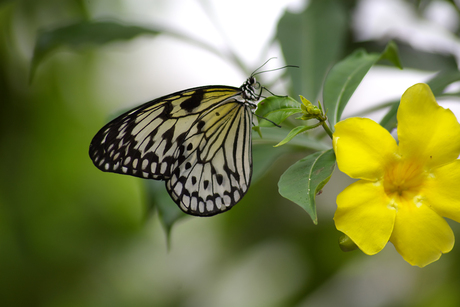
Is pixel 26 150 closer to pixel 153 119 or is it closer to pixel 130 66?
pixel 130 66

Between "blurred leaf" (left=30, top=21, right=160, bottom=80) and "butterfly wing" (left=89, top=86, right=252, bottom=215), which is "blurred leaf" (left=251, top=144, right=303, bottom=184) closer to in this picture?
"butterfly wing" (left=89, top=86, right=252, bottom=215)

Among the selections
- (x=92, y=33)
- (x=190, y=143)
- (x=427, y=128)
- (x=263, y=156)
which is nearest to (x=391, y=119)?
(x=427, y=128)

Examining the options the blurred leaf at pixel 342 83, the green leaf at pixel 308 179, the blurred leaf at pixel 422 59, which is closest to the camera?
the green leaf at pixel 308 179


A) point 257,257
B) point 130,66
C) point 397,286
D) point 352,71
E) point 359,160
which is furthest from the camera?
point 130,66

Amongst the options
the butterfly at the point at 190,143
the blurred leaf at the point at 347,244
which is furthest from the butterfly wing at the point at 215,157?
the blurred leaf at the point at 347,244

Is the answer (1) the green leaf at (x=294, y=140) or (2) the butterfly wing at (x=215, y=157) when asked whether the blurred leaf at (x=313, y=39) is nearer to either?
(1) the green leaf at (x=294, y=140)

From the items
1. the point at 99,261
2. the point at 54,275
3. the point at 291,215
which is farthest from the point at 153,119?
the point at 54,275
